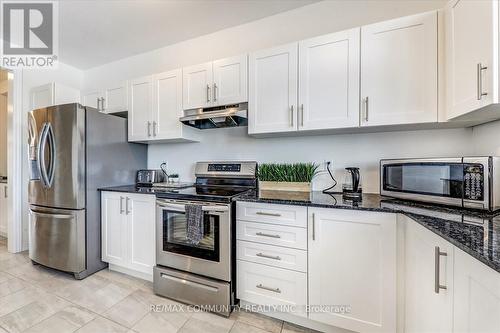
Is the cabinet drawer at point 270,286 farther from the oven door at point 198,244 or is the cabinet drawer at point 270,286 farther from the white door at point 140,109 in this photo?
the white door at point 140,109

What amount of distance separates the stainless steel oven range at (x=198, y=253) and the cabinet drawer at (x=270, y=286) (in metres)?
0.09

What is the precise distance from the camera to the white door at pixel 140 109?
8.21ft

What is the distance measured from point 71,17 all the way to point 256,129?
88.4 inches

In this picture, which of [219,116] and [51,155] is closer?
[219,116]

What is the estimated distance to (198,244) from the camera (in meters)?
1.78

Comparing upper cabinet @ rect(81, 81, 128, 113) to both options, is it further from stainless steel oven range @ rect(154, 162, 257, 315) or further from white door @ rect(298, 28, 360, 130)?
white door @ rect(298, 28, 360, 130)

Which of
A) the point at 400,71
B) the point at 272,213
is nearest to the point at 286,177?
the point at 272,213

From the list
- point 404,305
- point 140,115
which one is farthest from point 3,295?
point 404,305

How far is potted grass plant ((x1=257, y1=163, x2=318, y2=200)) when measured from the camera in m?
1.98

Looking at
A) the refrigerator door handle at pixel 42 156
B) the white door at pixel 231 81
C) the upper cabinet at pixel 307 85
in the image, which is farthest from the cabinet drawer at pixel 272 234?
the refrigerator door handle at pixel 42 156

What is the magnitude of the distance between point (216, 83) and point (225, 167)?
2.82 feet

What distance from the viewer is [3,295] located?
1.94m

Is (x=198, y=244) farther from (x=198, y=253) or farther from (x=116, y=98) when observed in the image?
(x=116, y=98)

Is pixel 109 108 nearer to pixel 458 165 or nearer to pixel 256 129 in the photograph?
pixel 256 129
